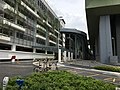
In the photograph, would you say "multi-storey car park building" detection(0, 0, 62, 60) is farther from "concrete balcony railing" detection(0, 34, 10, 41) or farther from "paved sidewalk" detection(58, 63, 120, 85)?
"paved sidewalk" detection(58, 63, 120, 85)

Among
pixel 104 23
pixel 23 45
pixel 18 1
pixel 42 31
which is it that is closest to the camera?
pixel 104 23

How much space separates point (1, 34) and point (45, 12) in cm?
3074

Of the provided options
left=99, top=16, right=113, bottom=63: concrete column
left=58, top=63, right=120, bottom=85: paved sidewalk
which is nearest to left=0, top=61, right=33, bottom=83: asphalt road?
left=58, top=63, right=120, bottom=85: paved sidewalk

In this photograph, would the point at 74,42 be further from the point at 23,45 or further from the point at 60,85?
the point at 60,85

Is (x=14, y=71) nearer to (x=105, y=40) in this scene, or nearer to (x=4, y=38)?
(x=4, y=38)

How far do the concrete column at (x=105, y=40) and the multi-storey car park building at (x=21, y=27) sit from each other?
726 inches

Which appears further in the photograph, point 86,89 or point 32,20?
point 32,20

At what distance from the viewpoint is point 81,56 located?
83562 millimetres

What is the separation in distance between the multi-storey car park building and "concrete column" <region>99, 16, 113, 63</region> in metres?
18.4

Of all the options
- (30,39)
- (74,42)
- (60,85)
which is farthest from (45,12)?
(60,85)

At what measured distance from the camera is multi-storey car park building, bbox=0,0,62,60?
34094 mm

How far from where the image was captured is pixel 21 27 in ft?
133

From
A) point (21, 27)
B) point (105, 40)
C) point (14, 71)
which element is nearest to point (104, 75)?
point (14, 71)

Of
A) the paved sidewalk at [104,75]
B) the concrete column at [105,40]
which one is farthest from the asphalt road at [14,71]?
the concrete column at [105,40]
